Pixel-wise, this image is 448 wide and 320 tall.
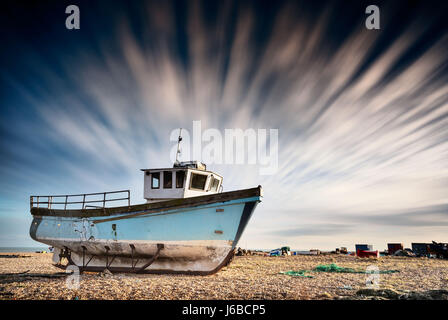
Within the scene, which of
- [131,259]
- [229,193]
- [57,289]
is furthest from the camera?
[131,259]

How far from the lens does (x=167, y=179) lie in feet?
47.3

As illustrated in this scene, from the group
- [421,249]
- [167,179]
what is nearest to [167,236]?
[167,179]

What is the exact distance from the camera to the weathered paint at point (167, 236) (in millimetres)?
11516

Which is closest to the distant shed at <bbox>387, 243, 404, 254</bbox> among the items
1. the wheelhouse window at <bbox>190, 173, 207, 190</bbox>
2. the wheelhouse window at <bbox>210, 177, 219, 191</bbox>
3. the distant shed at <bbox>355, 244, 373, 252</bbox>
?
the distant shed at <bbox>355, 244, 373, 252</bbox>

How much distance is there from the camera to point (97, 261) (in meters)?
14.3

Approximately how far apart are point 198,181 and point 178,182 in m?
1.15

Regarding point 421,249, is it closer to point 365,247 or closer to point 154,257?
point 365,247

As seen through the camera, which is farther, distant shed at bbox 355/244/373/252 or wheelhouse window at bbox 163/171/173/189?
distant shed at bbox 355/244/373/252

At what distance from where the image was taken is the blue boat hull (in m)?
11.5

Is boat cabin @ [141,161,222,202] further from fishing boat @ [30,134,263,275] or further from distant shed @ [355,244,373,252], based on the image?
distant shed @ [355,244,373,252]

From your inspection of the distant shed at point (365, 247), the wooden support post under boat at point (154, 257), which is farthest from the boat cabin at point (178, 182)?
the distant shed at point (365, 247)
